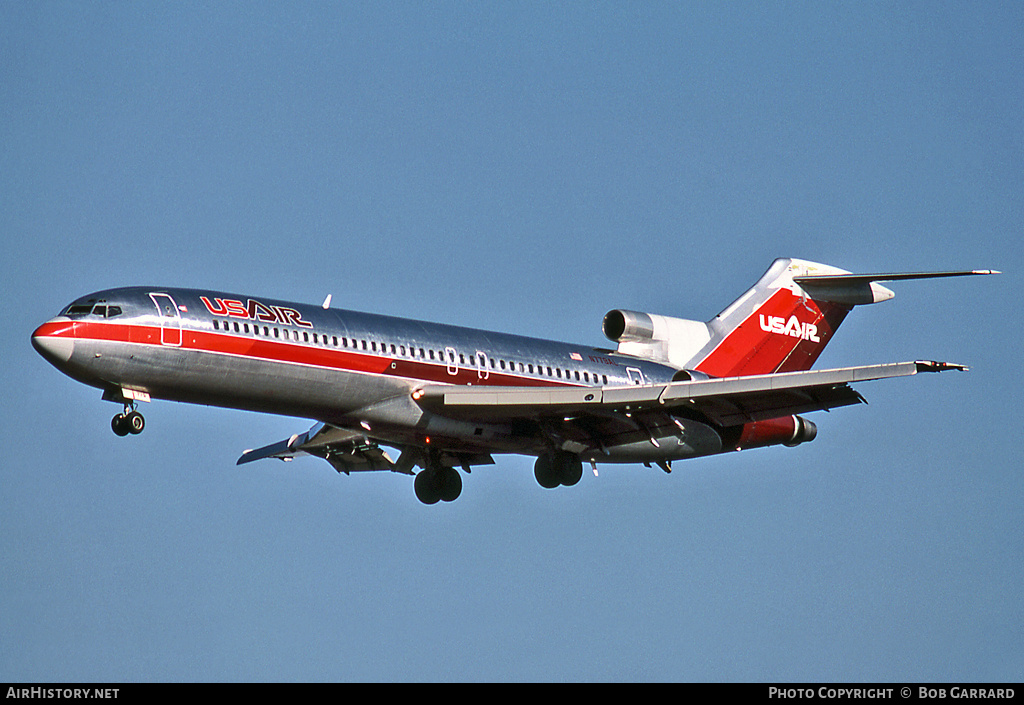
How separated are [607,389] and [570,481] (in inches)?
113

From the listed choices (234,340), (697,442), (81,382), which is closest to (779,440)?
(697,442)

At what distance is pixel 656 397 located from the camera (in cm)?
3450

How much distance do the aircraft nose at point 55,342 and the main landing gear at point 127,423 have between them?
1665 mm

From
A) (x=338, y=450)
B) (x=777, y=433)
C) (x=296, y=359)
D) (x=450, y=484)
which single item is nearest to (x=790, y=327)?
(x=777, y=433)

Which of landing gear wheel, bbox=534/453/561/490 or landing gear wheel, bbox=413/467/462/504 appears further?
landing gear wheel, bbox=413/467/462/504

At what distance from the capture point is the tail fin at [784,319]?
133ft

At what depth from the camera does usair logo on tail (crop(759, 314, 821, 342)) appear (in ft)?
135

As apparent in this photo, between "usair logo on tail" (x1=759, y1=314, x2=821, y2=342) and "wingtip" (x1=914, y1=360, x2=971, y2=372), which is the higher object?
"usair logo on tail" (x1=759, y1=314, x2=821, y2=342)

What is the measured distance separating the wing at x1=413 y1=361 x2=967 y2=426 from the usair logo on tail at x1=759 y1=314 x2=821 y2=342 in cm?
562

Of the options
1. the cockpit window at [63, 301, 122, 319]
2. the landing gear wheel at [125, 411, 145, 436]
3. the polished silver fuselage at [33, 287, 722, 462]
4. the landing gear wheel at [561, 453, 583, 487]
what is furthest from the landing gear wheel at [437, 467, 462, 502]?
the cockpit window at [63, 301, 122, 319]

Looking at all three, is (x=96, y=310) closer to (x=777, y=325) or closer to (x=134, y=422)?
(x=134, y=422)

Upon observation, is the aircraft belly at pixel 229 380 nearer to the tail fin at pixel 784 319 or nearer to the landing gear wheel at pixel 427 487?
the landing gear wheel at pixel 427 487

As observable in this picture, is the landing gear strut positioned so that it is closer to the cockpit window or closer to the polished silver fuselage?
the polished silver fuselage
